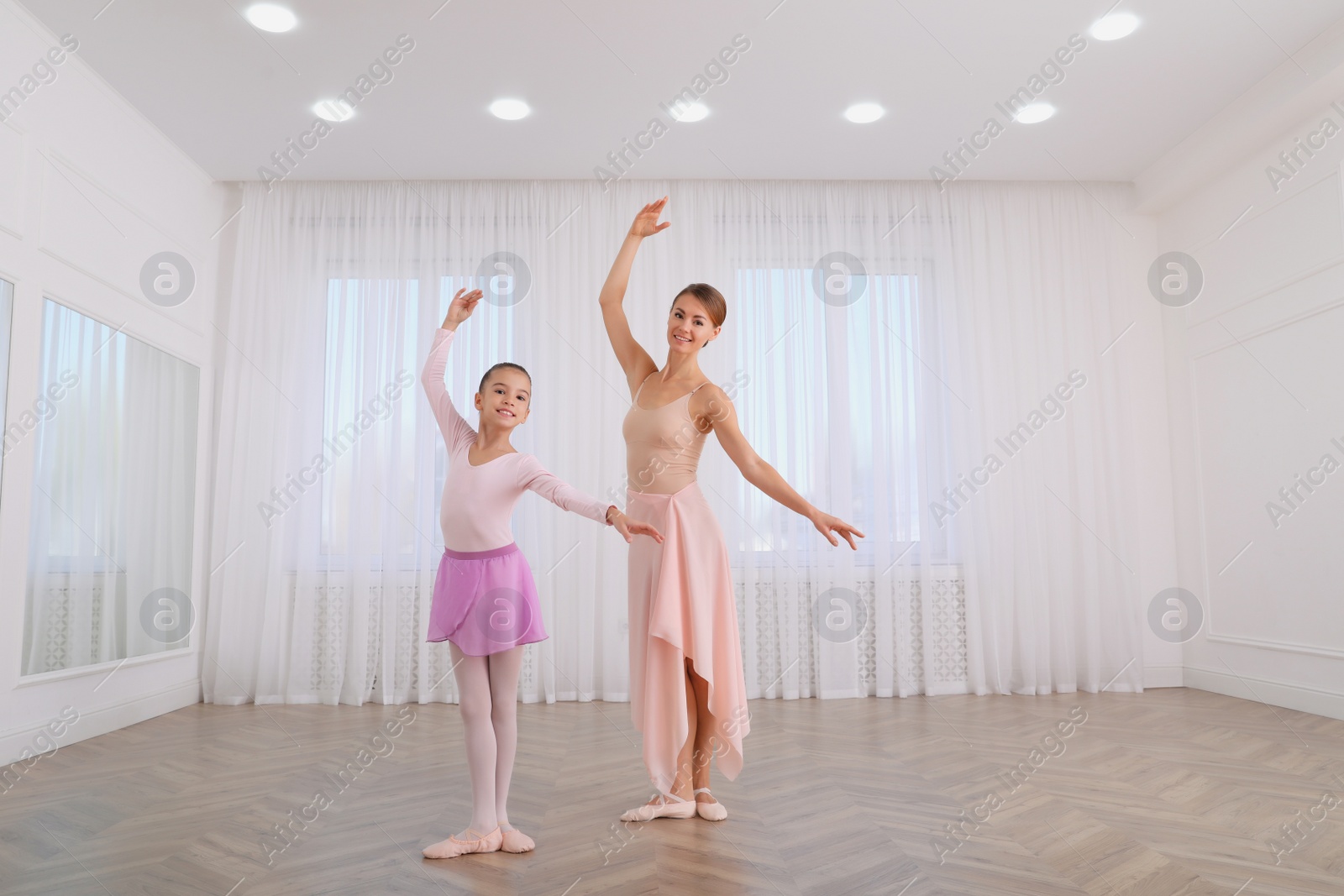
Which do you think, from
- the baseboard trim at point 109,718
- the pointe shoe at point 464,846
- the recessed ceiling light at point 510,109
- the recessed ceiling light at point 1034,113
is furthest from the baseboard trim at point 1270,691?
the baseboard trim at point 109,718

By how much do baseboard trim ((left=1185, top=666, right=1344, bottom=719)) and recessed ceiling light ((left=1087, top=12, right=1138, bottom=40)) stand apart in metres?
3.33

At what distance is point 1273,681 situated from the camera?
4.72 metres

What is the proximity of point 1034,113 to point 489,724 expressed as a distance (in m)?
4.27

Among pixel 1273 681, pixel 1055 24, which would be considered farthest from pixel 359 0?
pixel 1273 681

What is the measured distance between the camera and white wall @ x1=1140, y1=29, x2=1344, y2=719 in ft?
14.3

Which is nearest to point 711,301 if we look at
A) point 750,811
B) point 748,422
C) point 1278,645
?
point 750,811

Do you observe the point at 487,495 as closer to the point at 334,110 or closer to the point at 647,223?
the point at 647,223

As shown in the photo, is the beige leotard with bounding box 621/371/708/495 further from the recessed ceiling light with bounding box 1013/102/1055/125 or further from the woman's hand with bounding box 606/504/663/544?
the recessed ceiling light with bounding box 1013/102/1055/125

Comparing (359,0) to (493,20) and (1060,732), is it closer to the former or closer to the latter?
(493,20)

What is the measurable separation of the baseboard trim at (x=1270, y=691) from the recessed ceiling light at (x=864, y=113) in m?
3.73

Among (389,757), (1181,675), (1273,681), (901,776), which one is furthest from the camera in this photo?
(1181,675)

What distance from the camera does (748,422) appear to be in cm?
539

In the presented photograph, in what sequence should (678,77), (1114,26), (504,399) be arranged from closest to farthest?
(504,399) → (1114,26) → (678,77)

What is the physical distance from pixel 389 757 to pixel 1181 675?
4699 millimetres
